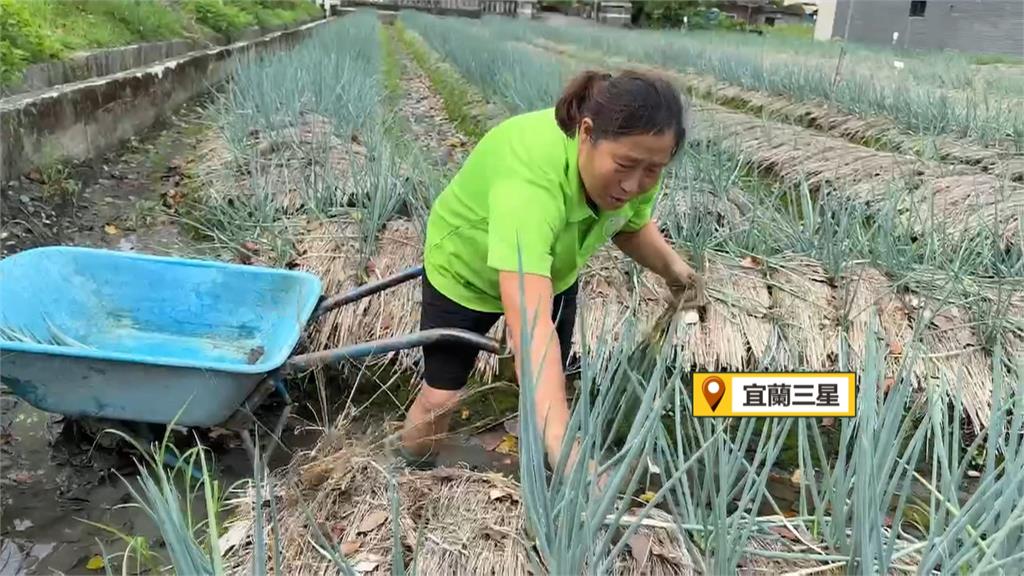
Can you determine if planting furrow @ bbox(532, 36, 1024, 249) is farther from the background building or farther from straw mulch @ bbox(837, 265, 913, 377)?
the background building

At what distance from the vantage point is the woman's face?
1.20 meters

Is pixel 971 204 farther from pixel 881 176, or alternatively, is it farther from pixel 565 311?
pixel 565 311

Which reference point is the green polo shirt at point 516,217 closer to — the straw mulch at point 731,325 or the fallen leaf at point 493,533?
the fallen leaf at point 493,533

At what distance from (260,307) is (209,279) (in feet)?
0.52

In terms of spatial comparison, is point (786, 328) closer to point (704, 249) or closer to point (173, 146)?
point (704, 249)

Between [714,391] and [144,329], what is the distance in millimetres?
1855

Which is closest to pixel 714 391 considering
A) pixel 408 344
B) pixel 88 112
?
pixel 408 344

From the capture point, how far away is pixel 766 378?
0.90 metres

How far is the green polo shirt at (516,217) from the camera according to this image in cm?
125

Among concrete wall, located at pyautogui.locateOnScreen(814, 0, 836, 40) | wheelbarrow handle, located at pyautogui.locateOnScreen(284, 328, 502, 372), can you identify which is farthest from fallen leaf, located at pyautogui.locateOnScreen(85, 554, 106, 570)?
concrete wall, located at pyautogui.locateOnScreen(814, 0, 836, 40)

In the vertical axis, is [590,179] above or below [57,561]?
above

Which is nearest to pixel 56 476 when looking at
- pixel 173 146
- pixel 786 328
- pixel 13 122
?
pixel 13 122

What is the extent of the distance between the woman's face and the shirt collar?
1 centimetres

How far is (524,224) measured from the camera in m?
1.24
